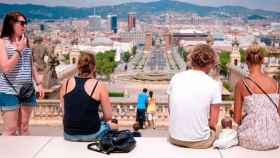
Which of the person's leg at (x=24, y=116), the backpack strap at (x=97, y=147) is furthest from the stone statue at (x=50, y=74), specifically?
the backpack strap at (x=97, y=147)

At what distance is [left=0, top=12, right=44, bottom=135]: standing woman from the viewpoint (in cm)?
526

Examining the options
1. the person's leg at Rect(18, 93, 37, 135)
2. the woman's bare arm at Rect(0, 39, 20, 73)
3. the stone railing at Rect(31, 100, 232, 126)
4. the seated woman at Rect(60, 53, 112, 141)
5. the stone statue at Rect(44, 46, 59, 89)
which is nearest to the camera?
the seated woman at Rect(60, 53, 112, 141)

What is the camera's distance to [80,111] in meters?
4.95

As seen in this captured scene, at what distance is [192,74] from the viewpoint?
4.81 meters

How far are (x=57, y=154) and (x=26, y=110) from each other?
1.02m

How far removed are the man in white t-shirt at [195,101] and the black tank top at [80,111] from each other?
772 millimetres

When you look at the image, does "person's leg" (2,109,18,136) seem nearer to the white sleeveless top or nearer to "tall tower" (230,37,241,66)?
the white sleeveless top

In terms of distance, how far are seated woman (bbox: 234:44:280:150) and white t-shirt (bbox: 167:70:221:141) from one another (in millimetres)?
305

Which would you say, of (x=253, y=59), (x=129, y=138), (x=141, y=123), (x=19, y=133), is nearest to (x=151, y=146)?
(x=129, y=138)

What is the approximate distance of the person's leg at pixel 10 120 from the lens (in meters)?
5.39

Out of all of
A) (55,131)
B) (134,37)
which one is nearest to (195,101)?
(55,131)

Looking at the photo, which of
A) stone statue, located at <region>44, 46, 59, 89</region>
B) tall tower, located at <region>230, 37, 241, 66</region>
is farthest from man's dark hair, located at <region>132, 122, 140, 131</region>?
tall tower, located at <region>230, 37, 241, 66</region>

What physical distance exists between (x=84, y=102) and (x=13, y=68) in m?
0.96

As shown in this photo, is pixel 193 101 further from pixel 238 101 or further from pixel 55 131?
pixel 55 131
